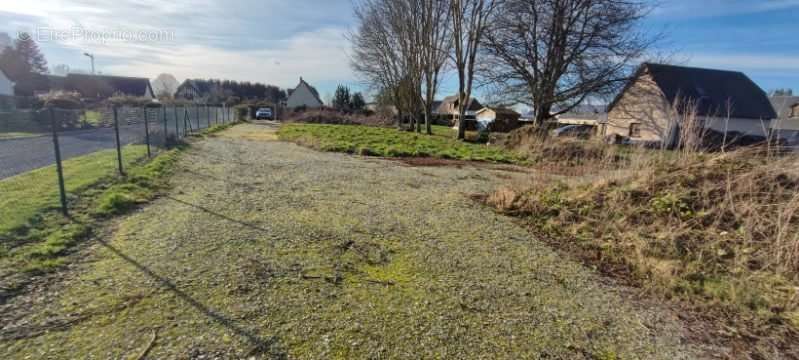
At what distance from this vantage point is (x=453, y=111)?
58.1 m

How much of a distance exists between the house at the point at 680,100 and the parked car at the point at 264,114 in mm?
36585

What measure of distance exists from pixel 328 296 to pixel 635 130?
98.2 feet

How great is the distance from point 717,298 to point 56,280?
5.82 metres

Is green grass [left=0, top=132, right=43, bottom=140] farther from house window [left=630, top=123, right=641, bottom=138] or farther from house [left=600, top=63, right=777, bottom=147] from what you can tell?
house window [left=630, top=123, right=641, bottom=138]

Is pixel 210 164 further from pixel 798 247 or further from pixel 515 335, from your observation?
pixel 798 247

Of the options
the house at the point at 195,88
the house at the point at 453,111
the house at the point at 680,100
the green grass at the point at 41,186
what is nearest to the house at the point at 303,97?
the house at the point at 195,88

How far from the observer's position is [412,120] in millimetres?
31062

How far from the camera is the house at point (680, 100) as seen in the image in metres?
24.5

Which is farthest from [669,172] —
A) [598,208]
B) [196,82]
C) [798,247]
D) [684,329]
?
[196,82]

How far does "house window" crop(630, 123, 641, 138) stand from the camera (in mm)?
25612

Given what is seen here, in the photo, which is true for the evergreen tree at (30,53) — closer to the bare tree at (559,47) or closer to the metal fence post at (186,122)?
the metal fence post at (186,122)

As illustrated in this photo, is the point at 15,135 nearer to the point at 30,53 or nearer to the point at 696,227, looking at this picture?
the point at 696,227

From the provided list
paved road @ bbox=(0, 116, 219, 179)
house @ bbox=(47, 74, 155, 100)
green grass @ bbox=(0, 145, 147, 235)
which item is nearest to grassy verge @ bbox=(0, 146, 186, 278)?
green grass @ bbox=(0, 145, 147, 235)

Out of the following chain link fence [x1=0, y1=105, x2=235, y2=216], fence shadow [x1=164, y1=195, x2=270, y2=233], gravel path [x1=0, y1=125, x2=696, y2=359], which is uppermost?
chain link fence [x1=0, y1=105, x2=235, y2=216]
